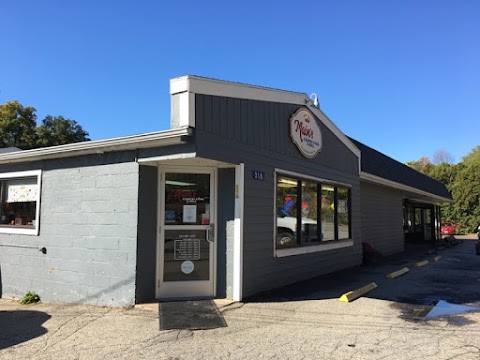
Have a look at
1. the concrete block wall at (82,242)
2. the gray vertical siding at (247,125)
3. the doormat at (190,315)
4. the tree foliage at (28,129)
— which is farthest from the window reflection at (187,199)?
the tree foliage at (28,129)

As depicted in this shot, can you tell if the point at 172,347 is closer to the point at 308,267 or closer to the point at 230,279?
the point at 230,279

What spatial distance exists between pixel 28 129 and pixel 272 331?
98.7 ft

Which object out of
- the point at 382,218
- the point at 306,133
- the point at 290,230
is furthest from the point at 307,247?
the point at 382,218

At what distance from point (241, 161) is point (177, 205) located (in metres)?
1.38

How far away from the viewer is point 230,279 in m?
7.09

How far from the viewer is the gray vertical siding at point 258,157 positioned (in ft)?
21.9

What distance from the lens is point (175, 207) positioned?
712cm

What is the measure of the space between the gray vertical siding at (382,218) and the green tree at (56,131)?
24.3m

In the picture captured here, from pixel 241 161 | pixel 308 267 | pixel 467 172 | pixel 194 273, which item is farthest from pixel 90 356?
pixel 467 172

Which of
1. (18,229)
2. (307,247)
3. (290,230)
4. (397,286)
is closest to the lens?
(18,229)

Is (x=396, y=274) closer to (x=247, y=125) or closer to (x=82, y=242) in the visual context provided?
(x=247, y=125)

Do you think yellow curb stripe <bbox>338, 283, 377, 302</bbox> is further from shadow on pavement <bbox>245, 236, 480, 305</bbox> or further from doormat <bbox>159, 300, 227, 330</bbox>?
doormat <bbox>159, 300, 227, 330</bbox>

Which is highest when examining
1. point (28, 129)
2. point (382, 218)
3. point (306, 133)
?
point (28, 129)

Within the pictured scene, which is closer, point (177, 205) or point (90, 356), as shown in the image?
point (90, 356)
